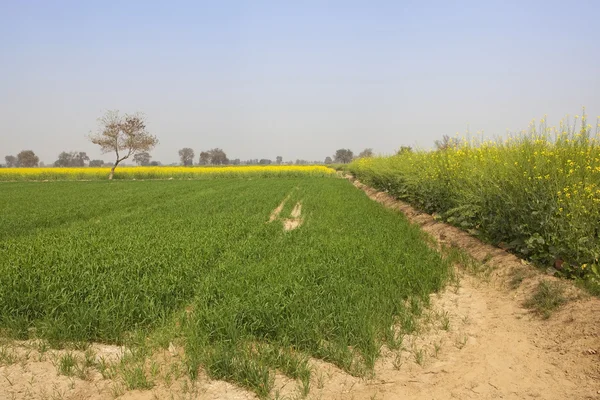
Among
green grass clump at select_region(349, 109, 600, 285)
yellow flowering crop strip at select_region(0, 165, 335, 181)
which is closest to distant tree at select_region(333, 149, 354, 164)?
yellow flowering crop strip at select_region(0, 165, 335, 181)

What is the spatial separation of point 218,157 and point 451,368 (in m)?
127

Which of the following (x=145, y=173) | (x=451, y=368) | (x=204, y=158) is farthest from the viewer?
(x=204, y=158)

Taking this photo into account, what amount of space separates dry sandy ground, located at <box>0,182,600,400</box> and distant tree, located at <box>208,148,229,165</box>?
410ft

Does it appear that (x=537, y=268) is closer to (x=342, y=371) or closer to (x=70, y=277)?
(x=342, y=371)

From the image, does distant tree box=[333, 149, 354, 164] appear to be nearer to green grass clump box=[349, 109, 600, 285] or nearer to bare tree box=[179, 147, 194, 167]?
bare tree box=[179, 147, 194, 167]

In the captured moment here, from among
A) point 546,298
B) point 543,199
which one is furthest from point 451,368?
point 543,199

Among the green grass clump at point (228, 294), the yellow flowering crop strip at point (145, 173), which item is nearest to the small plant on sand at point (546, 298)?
the green grass clump at point (228, 294)

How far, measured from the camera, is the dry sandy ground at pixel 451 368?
3.21m

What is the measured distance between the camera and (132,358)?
11.9ft

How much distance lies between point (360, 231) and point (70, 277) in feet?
20.4

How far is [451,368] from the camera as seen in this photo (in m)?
3.65

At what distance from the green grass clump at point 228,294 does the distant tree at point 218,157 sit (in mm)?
119572

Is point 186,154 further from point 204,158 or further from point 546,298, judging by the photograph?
point 546,298

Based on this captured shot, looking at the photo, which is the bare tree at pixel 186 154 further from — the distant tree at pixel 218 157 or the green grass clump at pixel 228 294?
the green grass clump at pixel 228 294
